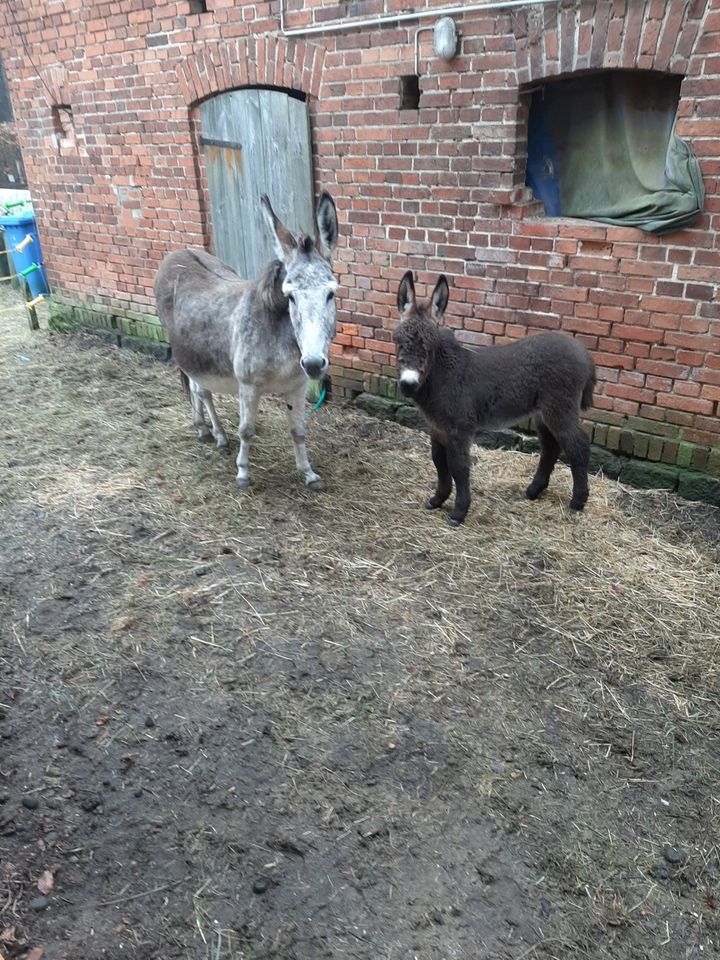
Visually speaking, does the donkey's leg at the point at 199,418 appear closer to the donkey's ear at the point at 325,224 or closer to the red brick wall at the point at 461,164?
the red brick wall at the point at 461,164

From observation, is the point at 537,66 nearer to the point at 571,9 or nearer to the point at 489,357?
the point at 571,9

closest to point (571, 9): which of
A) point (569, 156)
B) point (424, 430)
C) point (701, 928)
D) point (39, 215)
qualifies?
point (569, 156)

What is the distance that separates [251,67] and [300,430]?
3.45 metres

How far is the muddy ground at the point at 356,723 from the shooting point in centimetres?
216

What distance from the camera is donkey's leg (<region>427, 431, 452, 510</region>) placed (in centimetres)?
427

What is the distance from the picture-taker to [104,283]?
27.3 feet

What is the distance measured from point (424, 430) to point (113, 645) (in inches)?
130

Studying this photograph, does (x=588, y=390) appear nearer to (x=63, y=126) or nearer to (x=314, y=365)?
(x=314, y=365)

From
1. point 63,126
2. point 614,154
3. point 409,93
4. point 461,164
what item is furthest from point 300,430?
point 63,126

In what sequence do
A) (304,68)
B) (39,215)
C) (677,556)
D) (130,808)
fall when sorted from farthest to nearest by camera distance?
(39,215) → (304,68) → (677,556) → (130,808)

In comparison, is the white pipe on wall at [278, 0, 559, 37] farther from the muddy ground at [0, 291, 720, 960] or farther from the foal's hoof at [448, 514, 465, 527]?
the foal's hoof at [448, 514, 465, 527]

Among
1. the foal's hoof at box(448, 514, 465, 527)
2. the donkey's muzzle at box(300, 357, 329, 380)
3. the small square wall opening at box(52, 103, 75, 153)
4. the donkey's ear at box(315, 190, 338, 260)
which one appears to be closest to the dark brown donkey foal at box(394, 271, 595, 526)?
the foal's hoof at box(448, 514, 465, 527)

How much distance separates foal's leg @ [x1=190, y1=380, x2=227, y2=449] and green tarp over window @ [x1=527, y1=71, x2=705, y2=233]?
2.99 metres

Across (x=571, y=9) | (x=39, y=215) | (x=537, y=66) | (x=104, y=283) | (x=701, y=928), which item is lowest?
(x=701, y=928)
